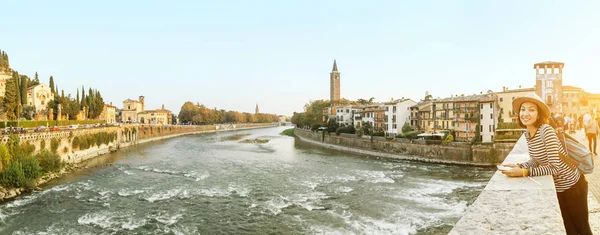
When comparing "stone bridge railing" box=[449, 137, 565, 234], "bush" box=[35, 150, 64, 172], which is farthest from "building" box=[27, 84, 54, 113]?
"stone bridge railing" box=[449, 137, 565, 234]

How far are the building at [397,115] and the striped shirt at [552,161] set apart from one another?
175 ft

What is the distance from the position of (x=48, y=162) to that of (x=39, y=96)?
44.6 m

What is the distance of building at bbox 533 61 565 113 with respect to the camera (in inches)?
1374

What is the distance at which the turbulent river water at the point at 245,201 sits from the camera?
16516 mm

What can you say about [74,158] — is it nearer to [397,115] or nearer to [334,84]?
[397,115]

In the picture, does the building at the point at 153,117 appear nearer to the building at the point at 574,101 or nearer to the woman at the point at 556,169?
the building at the point at 574,101

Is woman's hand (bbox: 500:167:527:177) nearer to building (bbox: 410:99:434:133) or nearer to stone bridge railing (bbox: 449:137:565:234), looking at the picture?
stone bridge railing (bbox: 449:137:565:234)

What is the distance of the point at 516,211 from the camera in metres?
2.92

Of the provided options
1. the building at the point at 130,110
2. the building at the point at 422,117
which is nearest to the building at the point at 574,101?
the building at the point at 422,117

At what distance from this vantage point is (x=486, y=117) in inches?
1756

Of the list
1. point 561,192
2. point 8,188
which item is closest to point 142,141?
point 8,188

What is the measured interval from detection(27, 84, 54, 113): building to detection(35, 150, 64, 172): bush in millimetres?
38890

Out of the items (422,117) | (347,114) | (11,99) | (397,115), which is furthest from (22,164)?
(347,114)

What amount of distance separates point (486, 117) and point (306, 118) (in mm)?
51803
